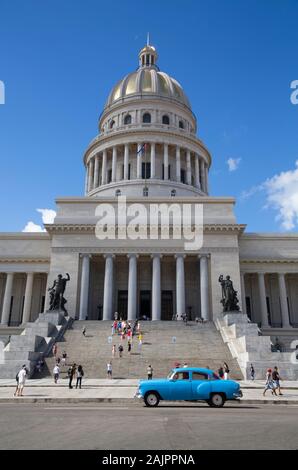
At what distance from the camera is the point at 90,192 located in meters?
64.9

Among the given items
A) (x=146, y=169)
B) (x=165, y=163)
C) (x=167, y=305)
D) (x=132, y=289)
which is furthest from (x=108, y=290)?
(x=165, y=163)

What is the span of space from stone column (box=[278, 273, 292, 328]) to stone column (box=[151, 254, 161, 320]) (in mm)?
15147

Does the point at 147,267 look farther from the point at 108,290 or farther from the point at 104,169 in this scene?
the point at 104,169

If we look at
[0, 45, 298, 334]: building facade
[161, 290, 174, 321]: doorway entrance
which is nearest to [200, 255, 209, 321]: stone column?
[0, 45, 298, 334]: building facade

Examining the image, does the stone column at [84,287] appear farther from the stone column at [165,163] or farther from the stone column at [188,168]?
the stone column at [188,168]

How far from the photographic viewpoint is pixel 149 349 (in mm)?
32281

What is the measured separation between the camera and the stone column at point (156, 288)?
1727 inches

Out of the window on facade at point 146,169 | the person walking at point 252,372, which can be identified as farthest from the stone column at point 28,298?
the person walking at point 252,372

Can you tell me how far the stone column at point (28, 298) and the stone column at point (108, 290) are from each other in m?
9.98

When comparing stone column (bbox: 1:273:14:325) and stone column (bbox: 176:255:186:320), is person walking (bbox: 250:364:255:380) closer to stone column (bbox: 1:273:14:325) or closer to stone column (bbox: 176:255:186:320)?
stone column (bbox: 176:255:186:320)

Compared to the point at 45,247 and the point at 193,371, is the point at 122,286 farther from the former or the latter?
the point at 193,371

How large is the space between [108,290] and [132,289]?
2.69 meters

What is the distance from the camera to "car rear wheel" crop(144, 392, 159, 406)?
14641 mm

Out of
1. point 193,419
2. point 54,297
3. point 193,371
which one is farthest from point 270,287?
point 193,419
